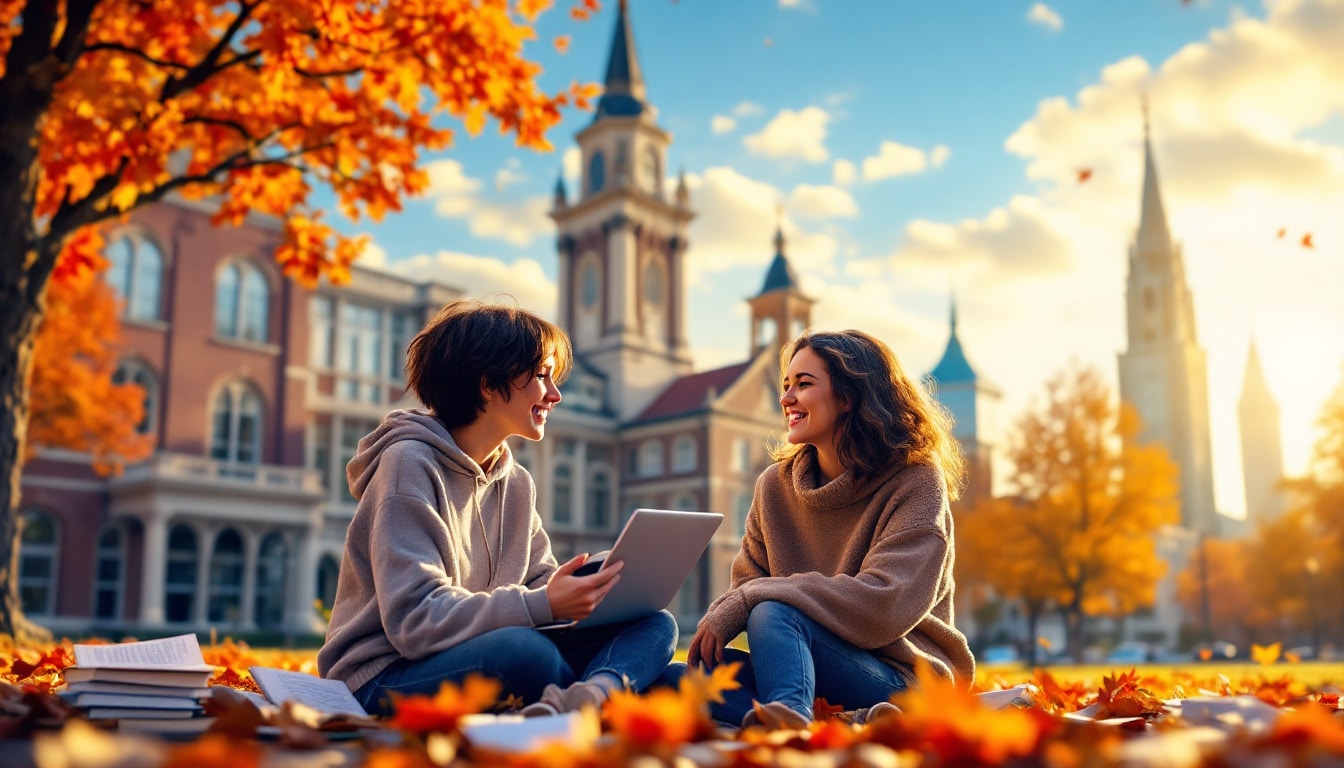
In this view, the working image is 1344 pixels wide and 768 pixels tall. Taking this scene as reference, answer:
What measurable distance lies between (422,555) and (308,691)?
16.2 inches

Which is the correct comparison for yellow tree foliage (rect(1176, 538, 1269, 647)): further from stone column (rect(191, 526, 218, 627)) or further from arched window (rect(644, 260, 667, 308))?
stone column (rect(191, 526, 218, 627))

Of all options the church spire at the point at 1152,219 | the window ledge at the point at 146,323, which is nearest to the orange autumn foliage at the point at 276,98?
the window ledge at the point at 146,323

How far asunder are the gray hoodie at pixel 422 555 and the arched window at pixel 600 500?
1488 inches

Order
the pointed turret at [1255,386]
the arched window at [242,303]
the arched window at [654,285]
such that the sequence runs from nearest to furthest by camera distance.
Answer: the arched window at [242,303] < the arched window at [654,285] < the pointed turret at [1255,386]

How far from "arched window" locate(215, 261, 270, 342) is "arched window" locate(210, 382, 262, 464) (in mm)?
1447

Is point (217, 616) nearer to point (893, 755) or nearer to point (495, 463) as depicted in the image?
point (495, 463)

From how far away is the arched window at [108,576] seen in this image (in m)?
26.6

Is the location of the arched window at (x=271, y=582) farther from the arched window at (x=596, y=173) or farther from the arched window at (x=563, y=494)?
the arched window at (x=596, y=173)

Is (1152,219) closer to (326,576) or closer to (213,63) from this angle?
(326,576)

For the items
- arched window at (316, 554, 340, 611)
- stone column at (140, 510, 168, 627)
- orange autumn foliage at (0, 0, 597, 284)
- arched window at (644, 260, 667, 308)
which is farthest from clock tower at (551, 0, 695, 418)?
orange autumn foliage at (0, 0, 597, 284)

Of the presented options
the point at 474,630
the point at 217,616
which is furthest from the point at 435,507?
the point at 217,616

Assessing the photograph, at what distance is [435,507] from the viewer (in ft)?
9.51

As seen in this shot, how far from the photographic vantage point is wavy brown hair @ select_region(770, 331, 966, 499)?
133 inches

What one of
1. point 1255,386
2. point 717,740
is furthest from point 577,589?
point 1255,386
